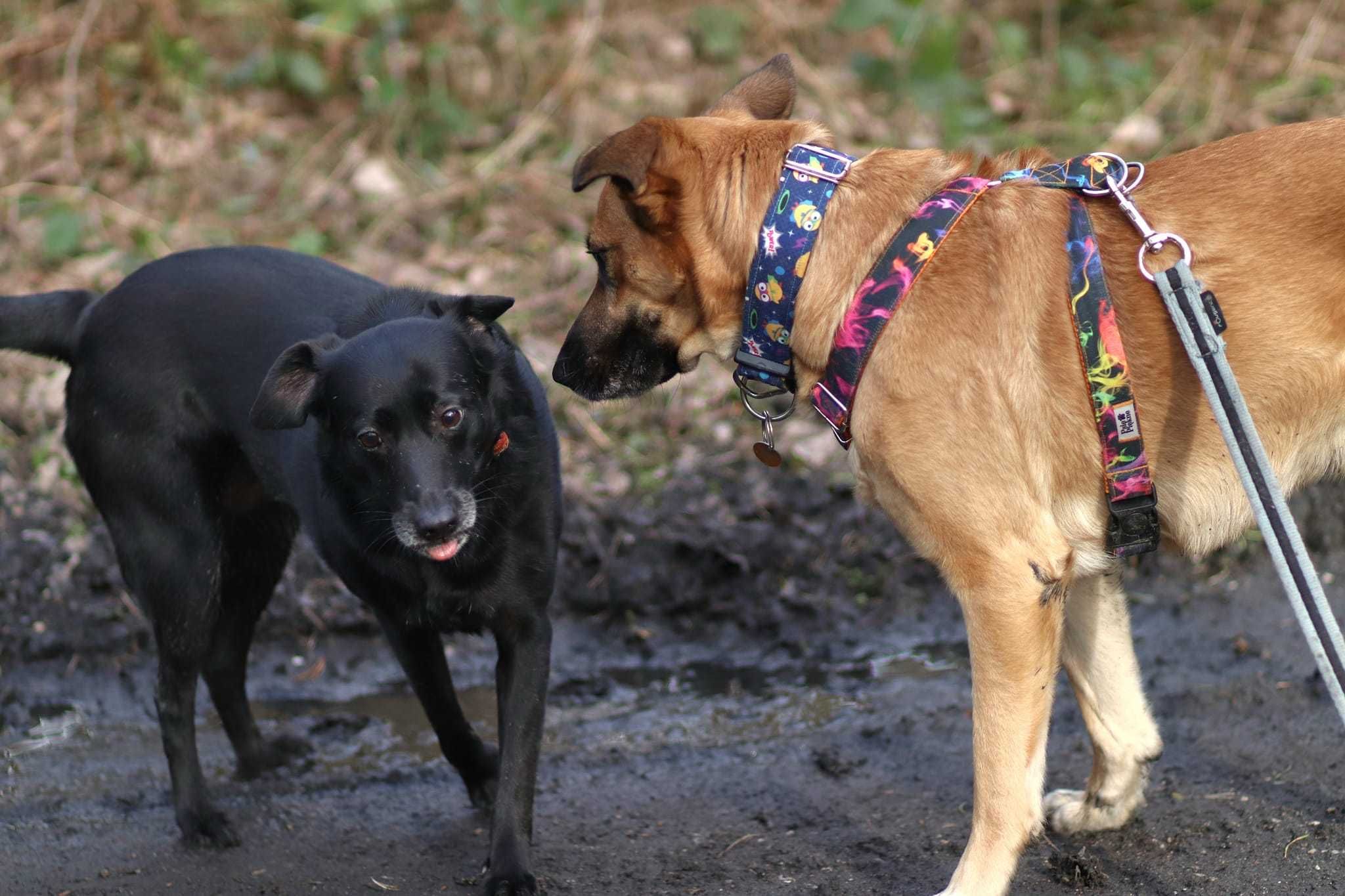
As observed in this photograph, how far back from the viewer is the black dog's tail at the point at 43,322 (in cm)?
386

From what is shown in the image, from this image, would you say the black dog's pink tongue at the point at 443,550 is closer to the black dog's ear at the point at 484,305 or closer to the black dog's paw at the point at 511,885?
the black dog's ear at the point at 484,305

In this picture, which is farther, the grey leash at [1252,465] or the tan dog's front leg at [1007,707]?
the tan dog's front leg at [1007,707]

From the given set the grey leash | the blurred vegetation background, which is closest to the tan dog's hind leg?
the grey leash

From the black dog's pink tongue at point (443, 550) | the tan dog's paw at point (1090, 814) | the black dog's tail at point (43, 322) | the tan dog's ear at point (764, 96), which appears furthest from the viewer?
the black dog's tail at point (43, 322)

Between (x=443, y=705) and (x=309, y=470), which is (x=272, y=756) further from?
(x=309, y=470)

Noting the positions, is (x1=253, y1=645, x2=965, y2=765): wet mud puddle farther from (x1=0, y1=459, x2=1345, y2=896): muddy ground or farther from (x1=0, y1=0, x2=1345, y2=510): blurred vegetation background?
(x1=0, y1=0, x2=1345, y2=510): blurred vegetation background

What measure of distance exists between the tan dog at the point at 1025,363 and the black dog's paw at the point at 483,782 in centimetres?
142

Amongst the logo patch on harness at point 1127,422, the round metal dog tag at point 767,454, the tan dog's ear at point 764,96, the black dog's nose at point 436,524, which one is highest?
the tan dog's ear at point 764,96

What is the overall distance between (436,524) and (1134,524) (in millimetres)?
1659

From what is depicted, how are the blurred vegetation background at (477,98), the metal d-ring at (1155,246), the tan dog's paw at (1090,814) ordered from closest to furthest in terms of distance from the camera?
the metal d-ring at (1155,246) < the tan dog's paw at (1090,814) < the blurred vegetation background at (477,98)

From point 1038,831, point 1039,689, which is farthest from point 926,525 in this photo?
point 1038,831

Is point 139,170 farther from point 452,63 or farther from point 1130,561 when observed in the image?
point 1130,561

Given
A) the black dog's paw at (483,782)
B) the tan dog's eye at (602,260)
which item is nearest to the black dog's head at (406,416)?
the tan dog's eye at (602,260)

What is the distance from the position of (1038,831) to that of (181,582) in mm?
2487
